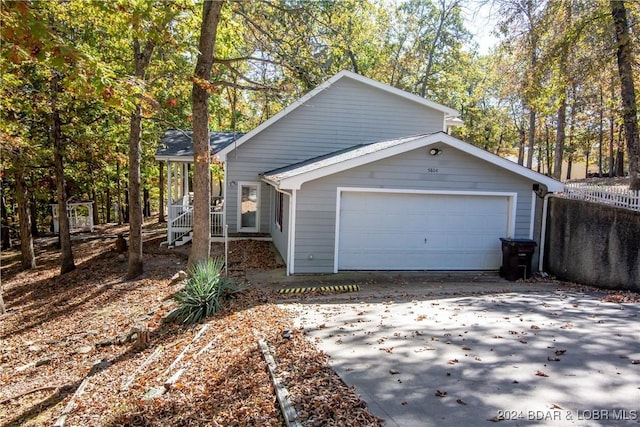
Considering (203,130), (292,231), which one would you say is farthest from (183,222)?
(203,130)

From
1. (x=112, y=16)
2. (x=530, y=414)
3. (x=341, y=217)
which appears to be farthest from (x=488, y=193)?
(x=112, y=16)

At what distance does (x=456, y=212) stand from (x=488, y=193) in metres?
0.95

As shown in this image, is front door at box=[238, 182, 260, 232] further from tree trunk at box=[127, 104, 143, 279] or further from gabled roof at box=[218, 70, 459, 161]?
tree trunk at box=[127, 104, 143, 279]

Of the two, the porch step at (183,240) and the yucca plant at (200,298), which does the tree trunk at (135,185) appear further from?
the yucca plant at (200,298)

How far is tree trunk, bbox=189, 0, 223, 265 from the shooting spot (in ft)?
29.1

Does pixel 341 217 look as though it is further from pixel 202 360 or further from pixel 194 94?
pixel 202 360

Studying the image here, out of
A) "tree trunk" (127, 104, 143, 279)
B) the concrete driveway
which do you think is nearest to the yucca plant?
the concrete driveway

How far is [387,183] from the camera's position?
10609 mm

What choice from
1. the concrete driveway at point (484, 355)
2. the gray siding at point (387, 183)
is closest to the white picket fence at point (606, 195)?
the gray siding at point (387, 183)

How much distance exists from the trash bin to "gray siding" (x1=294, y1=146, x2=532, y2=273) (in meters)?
1.07

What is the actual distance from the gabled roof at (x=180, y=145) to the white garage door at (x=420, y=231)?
6.25 meters

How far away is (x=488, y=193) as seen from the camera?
10.9 metres

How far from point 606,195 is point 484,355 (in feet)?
21.9

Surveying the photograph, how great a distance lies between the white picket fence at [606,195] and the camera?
8.86 m
